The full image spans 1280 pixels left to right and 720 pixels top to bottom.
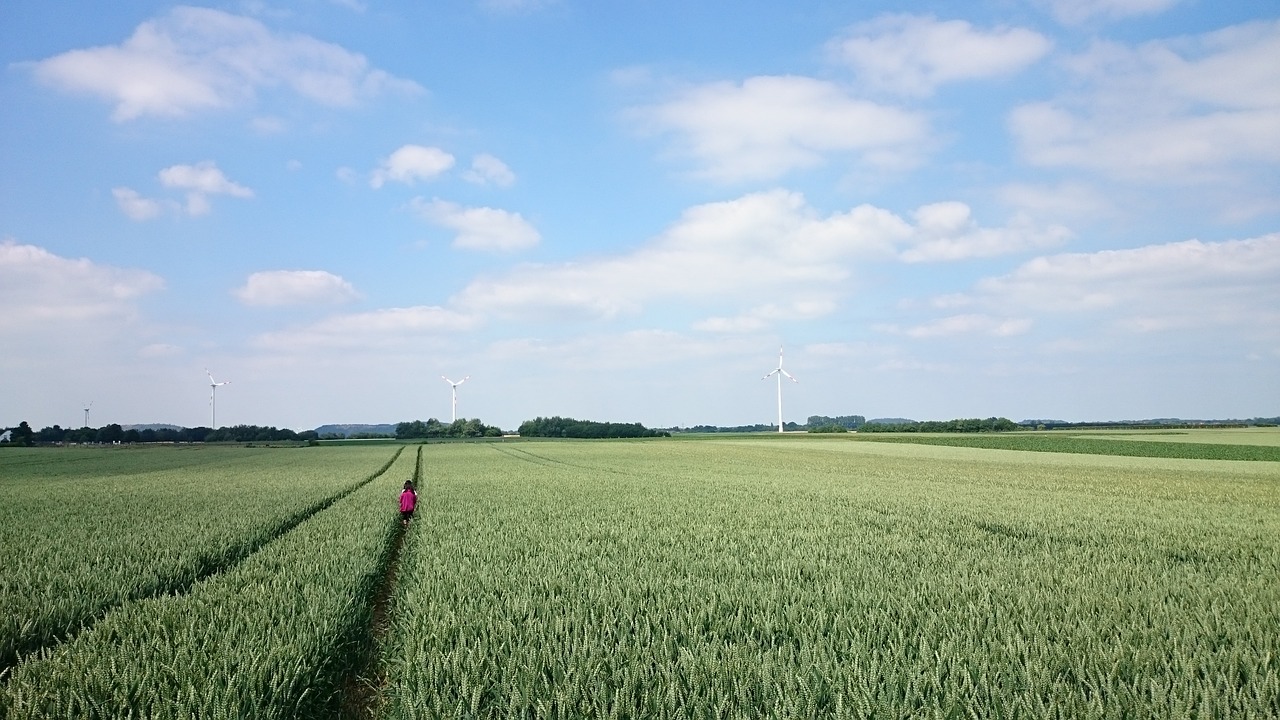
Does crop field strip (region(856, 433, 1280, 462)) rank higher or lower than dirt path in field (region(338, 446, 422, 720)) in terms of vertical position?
lower

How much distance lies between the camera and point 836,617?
655 centimetres

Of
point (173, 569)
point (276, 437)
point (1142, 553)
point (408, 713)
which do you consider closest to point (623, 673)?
point (408, 713)

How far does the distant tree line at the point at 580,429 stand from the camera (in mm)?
149125

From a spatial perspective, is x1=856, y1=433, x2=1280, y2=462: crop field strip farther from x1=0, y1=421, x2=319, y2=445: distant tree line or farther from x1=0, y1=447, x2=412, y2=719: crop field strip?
x1=0, y1=421, x2=319, y2=445: distant tree line

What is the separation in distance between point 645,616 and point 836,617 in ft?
5.76

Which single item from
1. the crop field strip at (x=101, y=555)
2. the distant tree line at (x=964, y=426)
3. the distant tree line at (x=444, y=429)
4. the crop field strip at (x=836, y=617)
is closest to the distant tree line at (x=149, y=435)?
the distant tree line at (x=444, y=429)

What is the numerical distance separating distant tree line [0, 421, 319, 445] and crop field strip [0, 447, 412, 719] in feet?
438

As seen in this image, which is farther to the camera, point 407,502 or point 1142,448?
point 1142,448

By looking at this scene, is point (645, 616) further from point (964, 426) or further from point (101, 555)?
point (964, 426)

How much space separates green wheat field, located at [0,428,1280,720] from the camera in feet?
15.9

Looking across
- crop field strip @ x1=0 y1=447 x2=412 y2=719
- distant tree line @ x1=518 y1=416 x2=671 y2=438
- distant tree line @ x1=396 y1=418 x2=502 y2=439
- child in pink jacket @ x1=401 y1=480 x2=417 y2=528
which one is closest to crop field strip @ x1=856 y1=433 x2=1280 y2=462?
child in pink jacket @ x1=401 y1=480 x2=417 y2=528

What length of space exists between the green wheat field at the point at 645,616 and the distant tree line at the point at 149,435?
130639 millimetres

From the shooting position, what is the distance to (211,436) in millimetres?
133125

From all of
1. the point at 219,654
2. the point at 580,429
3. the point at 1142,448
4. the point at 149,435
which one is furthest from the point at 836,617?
the point at 149,435
